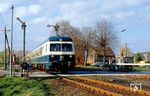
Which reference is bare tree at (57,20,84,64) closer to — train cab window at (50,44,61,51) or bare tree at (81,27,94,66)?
bare tree at (81,27,94,66)

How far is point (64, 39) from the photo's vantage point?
39031mm

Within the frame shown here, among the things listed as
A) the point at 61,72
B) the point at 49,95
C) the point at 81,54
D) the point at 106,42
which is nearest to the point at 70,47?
the point at 61,72

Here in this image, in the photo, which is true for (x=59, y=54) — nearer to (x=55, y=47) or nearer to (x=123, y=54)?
(x=55, y=47)

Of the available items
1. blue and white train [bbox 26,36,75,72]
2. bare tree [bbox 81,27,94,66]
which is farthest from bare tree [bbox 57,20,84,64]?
blue and white train [bbox 26,36,75,72]

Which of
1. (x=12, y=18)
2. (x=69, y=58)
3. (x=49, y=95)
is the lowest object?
(x=49, y=95)

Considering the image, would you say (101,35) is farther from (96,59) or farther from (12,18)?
(12,18)

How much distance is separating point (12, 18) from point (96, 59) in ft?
276

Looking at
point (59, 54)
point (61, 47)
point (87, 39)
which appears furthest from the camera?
point (87, 39)

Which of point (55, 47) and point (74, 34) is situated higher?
point (74, 34)

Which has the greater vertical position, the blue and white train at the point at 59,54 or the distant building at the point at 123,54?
the distant building at the point at 123,54

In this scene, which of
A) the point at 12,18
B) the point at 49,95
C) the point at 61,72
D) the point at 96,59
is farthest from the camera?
the point at 96,59

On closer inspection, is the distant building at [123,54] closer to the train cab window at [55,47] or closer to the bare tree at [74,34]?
the bare tree at [74,34]

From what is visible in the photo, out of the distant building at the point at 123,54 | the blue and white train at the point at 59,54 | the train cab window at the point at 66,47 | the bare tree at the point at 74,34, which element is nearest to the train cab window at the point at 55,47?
the blue and white train at the point at 59,54

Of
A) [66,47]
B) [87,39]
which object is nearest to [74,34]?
[87,39]
